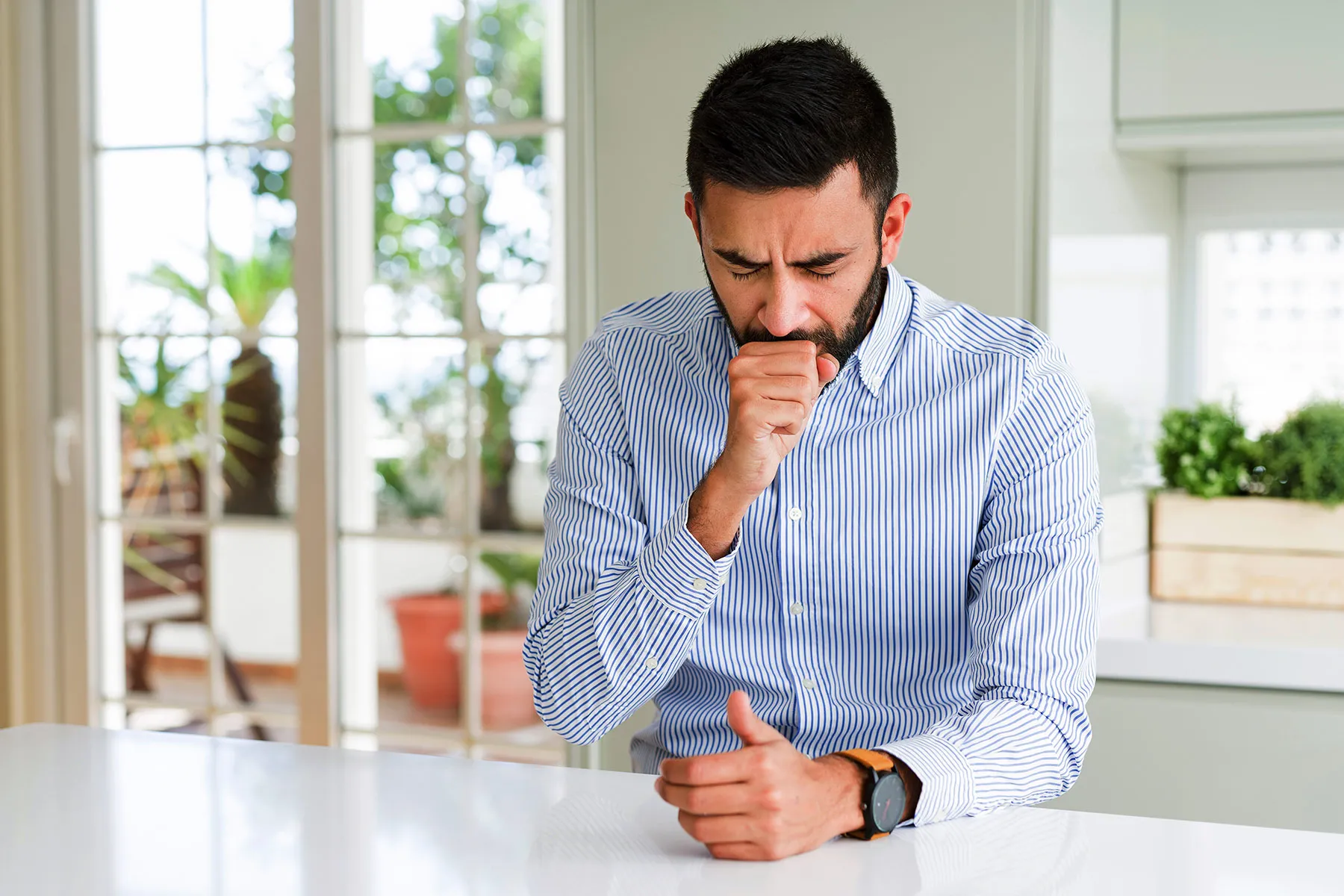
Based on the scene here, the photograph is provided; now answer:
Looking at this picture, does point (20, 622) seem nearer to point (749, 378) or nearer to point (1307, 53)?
point (749, 378)

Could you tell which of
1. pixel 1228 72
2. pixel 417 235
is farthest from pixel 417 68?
pixel 1228 72

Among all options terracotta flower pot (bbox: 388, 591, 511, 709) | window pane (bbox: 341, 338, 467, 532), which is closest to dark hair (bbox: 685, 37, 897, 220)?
window pane (bbox: 341, 338, 467, 532)

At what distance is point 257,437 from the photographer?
5.95 meters

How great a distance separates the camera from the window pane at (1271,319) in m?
2.65

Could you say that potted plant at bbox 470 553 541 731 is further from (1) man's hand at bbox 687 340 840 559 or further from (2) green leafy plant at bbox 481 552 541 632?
(1) man's hand at bbox 687 340 840 559

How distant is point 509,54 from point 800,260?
430 centimetres

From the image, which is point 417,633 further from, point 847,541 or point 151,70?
point 847,541

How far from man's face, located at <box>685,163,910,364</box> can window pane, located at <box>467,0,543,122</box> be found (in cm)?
403

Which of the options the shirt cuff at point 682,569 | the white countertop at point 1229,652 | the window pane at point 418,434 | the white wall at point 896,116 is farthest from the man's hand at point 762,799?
the window pane at point 418,434

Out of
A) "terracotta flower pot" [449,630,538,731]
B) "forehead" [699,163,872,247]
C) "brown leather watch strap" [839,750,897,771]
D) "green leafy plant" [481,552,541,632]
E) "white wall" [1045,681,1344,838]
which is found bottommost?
"terracotta flower pot" [449,630,538,731]

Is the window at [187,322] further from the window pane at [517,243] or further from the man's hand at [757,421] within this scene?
the man's hand at [757,421]

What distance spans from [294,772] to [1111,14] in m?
1.93

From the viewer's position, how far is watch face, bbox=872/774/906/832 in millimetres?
1077

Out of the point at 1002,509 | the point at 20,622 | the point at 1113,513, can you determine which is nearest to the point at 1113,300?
the point at 1113,513
